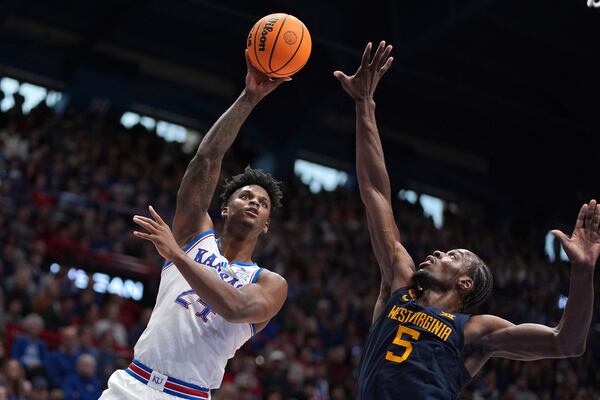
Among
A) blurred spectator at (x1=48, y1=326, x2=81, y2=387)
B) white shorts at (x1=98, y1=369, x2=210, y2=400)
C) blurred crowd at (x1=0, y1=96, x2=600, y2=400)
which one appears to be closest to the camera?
white shorts at (x1=98, y1=369, x2=210, y2=400)

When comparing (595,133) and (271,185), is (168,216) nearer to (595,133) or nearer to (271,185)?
(271,185)

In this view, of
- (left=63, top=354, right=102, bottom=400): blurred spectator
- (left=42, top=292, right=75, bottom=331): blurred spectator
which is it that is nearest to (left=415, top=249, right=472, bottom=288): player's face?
(left=63, top=354, right=102, bottom=400): blurred spectator

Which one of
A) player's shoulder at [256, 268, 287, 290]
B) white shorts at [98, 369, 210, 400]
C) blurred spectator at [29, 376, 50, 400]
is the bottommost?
blurred spectator at [29, 376, 50, 400]

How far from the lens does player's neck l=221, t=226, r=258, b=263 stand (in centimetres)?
540

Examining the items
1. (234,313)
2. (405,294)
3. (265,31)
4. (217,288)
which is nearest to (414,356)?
(405,294)

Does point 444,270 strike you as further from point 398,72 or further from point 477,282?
point 398,72

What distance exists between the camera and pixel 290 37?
5.99 metres

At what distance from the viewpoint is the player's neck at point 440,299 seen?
494 cm

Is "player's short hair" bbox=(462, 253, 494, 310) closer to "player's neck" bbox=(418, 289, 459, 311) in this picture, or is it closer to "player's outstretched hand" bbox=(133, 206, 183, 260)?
"player's neck" bbox=(418, 289, 459, 311)

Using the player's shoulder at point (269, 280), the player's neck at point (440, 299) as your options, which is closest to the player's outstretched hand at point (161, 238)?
the player's shoulder at point (269, 280)

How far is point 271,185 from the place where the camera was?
5.73m

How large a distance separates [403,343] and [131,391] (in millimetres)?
1508

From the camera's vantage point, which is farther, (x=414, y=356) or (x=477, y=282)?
(x=477, y=282)

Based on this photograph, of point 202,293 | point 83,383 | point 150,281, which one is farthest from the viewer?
point 150,281
